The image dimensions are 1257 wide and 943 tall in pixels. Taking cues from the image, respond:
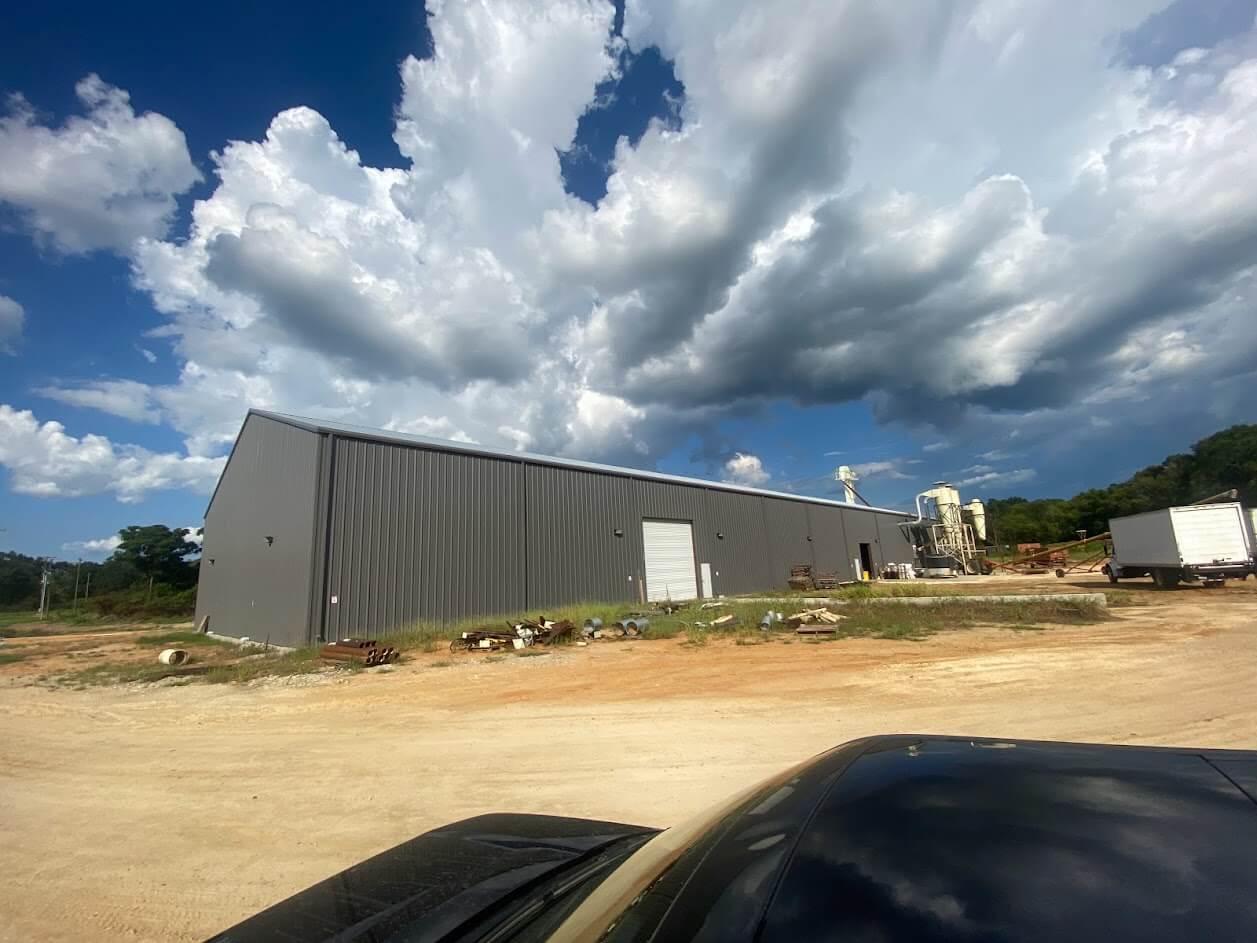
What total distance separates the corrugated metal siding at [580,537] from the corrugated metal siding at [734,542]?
561 centimetres

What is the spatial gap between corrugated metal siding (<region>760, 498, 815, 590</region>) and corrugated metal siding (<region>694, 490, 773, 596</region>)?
63 centimetres

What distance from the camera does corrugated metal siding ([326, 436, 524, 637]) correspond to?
17.9 m

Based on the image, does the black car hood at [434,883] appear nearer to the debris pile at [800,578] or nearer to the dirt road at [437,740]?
the dirt road at [437,740]

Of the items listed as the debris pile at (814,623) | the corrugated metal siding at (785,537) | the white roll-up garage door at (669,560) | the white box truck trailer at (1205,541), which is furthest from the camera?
the corrugated metal siding at (785,537)

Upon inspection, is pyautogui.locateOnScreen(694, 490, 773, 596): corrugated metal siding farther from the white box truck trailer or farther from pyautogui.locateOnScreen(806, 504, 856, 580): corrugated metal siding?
the white box truck trailer

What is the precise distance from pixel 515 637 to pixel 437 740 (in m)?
9.32

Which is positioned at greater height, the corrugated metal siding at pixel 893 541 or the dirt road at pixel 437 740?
the corrugated metal siding at pixel 893 541

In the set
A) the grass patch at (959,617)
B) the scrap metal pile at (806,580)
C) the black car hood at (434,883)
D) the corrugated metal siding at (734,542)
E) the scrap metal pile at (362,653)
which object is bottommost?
the grass patch at (959,617)

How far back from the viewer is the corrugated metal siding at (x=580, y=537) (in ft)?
76.9

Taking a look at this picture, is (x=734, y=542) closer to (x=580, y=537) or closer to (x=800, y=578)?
(x=800, y=578)

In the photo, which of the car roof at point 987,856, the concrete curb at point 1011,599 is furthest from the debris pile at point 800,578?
the car roof at point 987,856

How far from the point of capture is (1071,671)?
30.7ft

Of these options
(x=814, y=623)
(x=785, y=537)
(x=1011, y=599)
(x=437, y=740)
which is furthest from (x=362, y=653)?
(x=785, y=537)

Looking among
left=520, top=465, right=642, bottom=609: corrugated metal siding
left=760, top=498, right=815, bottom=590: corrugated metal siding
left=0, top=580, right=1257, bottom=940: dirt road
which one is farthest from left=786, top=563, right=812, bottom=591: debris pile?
left=0, top=580, right=1257, bottom=940: dirt road
